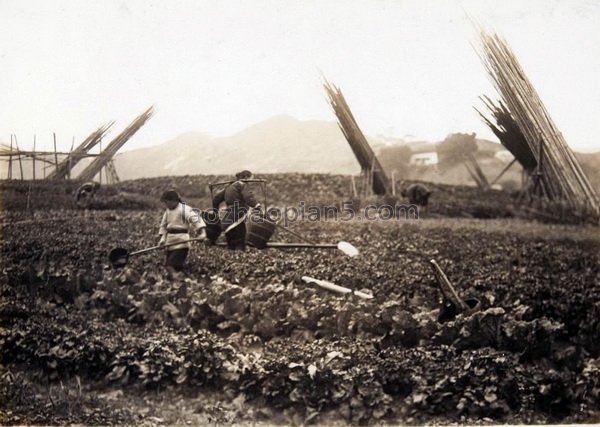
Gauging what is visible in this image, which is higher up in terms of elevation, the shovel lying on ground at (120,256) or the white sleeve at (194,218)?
the white sleeve at (194,218)

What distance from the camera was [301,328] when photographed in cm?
505

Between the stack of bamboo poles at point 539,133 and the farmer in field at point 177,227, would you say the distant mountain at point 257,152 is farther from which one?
the stack of bamboo poles at point 539,133

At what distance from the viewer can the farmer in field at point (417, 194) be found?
5.40 meters

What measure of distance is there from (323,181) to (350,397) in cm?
197

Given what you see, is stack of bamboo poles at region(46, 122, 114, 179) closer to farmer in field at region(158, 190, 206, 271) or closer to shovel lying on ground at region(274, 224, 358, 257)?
farmer in field at region(158, 190, 206, 271)

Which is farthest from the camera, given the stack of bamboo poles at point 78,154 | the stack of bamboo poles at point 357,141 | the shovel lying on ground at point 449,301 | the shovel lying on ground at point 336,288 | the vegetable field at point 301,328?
the stack of bamboo poles at point 78,154

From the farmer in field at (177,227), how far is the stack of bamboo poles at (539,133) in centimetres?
302

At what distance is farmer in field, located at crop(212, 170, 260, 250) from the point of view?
17.6ft

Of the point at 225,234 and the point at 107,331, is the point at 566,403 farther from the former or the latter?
the point at 107,331

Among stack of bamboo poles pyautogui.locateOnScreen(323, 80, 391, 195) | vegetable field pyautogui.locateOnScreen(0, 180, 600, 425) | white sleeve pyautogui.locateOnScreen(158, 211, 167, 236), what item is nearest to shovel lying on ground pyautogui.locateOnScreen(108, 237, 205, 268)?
vegetable field pyautogui.locateOnScreen(0, 180, 600, 425)

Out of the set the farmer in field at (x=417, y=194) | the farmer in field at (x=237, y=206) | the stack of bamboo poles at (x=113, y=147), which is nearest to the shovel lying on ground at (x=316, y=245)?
the farmer in field at (x=237, y=206)

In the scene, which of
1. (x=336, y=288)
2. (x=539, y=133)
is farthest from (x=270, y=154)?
(x=539, y=133)

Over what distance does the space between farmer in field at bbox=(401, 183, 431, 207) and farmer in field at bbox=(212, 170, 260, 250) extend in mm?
1379

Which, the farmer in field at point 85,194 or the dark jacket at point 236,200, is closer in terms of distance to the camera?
the dark jacket at point 236,200
